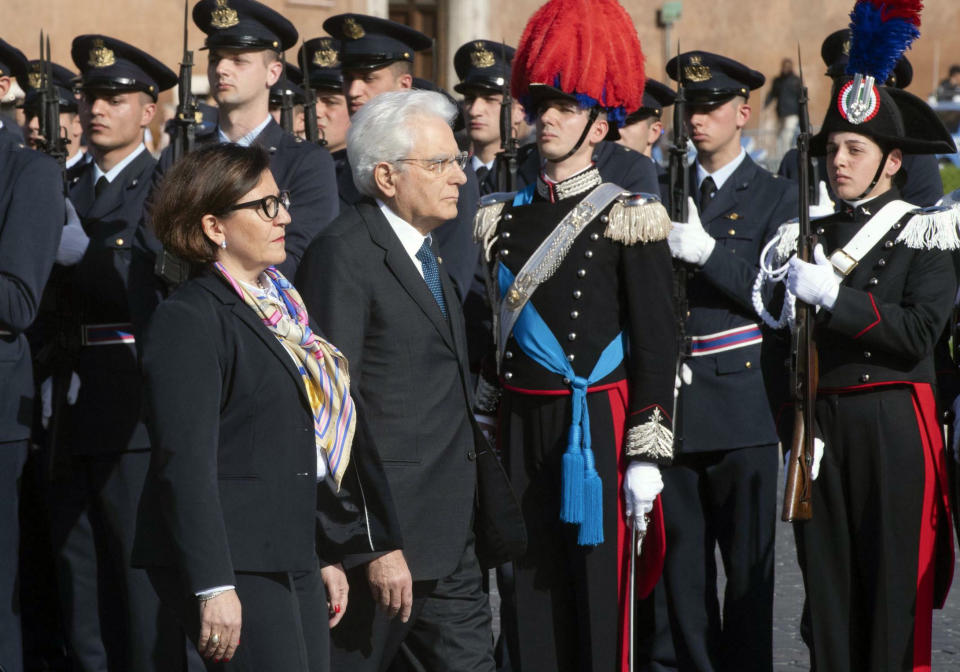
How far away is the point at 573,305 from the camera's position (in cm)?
501

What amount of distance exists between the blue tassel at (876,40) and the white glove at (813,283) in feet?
2.13

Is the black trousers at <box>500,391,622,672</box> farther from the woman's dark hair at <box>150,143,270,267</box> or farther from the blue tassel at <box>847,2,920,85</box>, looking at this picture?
the woman's dark hair at <box>150,143,270,267</box>

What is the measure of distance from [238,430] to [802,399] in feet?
6.47

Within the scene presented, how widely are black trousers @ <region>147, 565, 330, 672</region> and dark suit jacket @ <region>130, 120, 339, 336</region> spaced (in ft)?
5.83

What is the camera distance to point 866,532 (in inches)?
202

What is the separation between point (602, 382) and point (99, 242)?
1.88 metres

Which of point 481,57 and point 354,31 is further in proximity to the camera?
point 481,57

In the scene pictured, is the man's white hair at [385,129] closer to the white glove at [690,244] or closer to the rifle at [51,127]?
the white glove at [690,244]

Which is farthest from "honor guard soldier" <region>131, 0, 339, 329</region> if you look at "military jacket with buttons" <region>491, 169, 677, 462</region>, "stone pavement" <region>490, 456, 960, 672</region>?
"stone pavement" <region>490, 456, 960, 672</region>

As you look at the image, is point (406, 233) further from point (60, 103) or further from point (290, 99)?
point (60, 103)

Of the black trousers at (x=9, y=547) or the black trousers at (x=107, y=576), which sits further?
the black trousers at (x=107, y=576)

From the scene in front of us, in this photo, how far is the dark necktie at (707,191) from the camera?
20.1ft

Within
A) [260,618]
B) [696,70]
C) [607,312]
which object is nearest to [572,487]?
[607,312]

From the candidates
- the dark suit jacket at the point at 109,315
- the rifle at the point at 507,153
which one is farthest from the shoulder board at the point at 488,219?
the rifle at the point at 507,153
